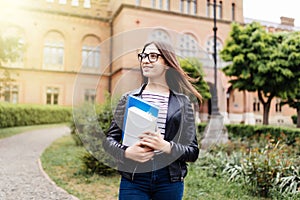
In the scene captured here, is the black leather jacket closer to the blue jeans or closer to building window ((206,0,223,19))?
the blue jeans

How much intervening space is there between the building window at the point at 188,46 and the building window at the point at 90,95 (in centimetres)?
35

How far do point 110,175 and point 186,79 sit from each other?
12.4ft

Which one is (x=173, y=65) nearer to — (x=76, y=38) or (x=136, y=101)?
(x=136, y=101)

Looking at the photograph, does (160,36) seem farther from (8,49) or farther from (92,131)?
(8,49)

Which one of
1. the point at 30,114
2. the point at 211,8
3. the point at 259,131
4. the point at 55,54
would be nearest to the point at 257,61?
the point at 259,131

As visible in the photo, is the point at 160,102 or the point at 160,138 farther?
the point at 160,102

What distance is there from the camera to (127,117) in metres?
0.92

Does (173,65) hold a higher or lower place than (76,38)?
lower

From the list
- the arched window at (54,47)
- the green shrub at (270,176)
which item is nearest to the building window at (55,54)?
the arched window at (54,47)

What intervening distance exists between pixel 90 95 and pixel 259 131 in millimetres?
7067

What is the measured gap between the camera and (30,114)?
15.6 m

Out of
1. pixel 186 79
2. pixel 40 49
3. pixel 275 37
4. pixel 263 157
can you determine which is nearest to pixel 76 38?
pixel 40 49

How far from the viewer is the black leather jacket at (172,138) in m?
1.04

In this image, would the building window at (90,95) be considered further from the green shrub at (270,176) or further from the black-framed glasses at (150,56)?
the green shrub at (270,176)
